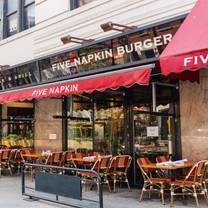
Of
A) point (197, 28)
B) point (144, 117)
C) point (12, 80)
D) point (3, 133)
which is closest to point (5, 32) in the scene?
point (12, 80)

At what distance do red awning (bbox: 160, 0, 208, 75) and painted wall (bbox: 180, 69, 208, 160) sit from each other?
1.74 metres

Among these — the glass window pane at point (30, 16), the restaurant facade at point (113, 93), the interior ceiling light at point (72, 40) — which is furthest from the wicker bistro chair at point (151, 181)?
the glass window pane at point (30, 16)

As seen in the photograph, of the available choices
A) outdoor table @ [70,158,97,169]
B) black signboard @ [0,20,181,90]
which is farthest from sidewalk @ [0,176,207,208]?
black signboard @ [0,20,181,90]

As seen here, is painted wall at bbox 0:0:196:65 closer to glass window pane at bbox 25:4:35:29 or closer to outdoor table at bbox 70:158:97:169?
glass window pane at bbox 25:4:35:29

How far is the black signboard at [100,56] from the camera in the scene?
30.5 feet

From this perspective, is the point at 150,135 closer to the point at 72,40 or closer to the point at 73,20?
the point at 72,40

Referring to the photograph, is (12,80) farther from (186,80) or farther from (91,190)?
(186,80)

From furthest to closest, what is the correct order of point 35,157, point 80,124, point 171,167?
1. point 80,124
2. point 35,157
3. point 171,167

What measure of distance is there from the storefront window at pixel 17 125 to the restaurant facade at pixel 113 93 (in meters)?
0.06

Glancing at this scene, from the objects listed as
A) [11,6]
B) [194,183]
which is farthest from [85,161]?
[11,6]

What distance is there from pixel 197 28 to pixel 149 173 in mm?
3691

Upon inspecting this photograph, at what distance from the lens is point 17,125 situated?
52.0 ft

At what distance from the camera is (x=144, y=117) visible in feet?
35.7

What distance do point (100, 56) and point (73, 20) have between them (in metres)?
2.70
